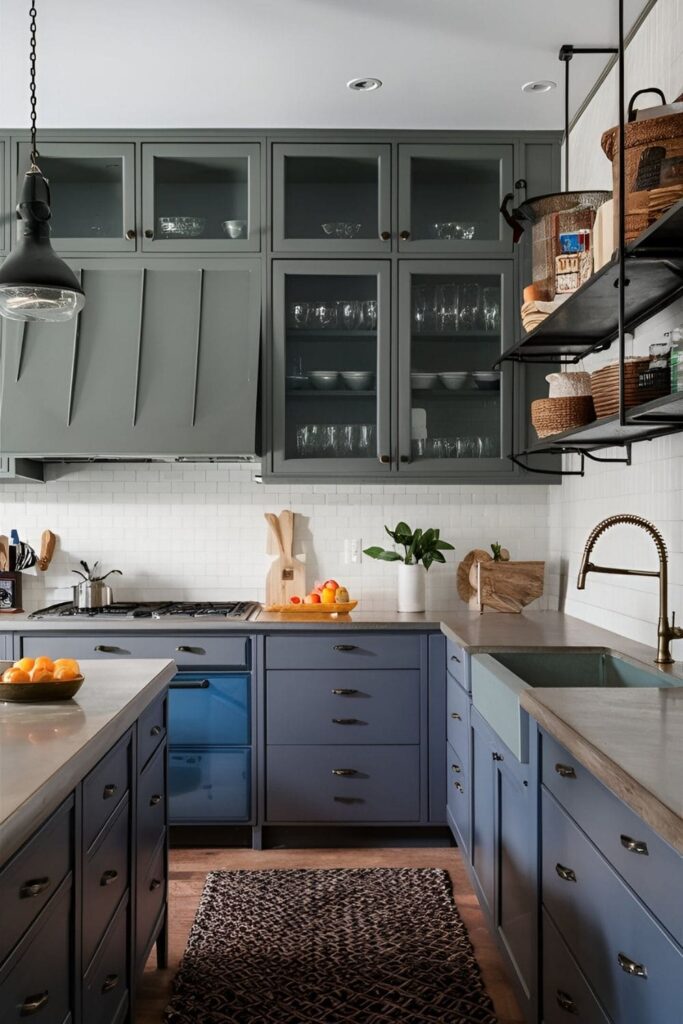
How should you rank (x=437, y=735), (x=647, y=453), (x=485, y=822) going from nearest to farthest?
(x=485, y=822)
(x=647, y=453)
(x=437, y=735)

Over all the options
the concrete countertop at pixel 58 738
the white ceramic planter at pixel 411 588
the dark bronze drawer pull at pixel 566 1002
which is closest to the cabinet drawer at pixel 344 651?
the white ceramic planter at pixel 411 588

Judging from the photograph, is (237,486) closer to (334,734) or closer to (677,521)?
(334,734)

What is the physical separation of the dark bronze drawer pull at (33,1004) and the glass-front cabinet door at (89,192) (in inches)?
123

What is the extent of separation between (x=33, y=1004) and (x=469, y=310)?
3191 mm

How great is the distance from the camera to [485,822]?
280 cm

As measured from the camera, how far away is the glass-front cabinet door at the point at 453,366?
395 centimetres

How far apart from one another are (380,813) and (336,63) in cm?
287

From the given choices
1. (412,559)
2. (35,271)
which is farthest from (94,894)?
(412,559)

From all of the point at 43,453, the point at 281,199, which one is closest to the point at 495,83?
the point at 281,199

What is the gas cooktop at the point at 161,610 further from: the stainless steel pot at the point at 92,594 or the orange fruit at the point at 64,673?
the orange fruit at the point at 64,673

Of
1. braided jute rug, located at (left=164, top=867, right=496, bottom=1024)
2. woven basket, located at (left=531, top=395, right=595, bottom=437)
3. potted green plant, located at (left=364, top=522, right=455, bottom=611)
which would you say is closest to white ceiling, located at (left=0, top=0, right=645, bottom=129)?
woven basket, located at (left=531, top=395, right=595, bottom=437)

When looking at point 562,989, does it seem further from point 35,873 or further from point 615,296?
point 615,296

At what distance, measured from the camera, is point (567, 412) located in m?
2.89

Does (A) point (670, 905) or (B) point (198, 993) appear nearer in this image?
(A) point (670, 905)
